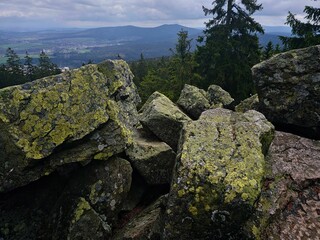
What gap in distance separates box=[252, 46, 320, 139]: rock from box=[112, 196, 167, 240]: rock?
24.1ft

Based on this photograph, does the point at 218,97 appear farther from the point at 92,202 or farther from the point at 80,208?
the point at 80,208

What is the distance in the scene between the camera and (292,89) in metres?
14.2

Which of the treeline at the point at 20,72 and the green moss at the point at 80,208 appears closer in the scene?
the green moss at the point at 80,208

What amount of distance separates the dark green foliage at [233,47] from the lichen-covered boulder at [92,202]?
A: 30.3 meters

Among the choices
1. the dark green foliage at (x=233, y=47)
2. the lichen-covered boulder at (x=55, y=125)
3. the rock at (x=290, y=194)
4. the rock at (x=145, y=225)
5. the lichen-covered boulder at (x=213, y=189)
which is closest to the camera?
the lichen-covered boulder at (x=213, y=189)

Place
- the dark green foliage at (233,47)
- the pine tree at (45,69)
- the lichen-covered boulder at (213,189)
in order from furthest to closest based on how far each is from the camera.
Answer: the pine tree at (45,69) < the dark green foliage at (233,47) < the lichen-covered boulder at (213,189)

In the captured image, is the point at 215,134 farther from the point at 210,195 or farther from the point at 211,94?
the point at 211,94

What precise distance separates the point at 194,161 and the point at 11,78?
100538 mm

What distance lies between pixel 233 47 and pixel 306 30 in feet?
41.6

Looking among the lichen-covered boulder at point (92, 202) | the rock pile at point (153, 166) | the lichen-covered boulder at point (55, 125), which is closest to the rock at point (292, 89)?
the rock pile at point (153, 166)

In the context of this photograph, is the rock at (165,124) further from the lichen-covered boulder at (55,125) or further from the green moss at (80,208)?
the green moss at (80,208)

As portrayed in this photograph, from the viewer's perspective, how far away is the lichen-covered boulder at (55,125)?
36.0ft

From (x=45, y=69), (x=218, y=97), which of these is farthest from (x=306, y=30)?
(x=45, y=69)

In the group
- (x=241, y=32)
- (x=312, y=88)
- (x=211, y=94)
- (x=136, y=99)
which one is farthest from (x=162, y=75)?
(x=312, y=88)
